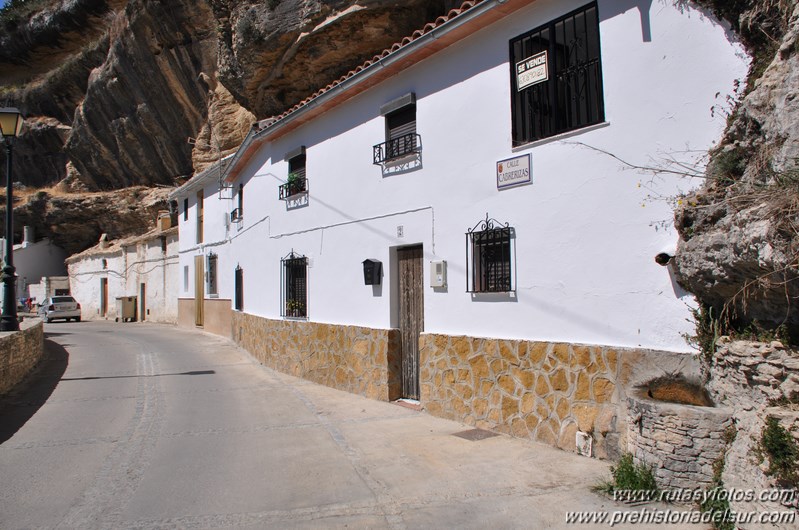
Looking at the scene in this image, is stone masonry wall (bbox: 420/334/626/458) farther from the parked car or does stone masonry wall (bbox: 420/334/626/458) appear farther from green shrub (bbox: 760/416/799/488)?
the parked car

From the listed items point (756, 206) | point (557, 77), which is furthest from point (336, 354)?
point (756, 206)

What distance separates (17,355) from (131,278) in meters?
19.9

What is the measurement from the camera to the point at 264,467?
18.7ft

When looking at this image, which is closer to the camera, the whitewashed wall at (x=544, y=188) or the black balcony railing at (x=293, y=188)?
the whitewashed wall at (x=544, y=188)

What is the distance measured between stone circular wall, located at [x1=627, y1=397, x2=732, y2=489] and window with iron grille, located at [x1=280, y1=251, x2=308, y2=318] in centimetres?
756

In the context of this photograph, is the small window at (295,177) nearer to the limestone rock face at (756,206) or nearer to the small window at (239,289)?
the small window at (239,289)

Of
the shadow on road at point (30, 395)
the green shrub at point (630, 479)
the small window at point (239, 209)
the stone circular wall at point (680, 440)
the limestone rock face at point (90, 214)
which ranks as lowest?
the shadow on road at point (30, 395)

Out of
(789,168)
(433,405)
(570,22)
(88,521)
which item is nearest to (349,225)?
(433,405)

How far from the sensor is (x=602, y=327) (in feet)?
18.2

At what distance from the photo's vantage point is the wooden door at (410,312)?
817 centimetres

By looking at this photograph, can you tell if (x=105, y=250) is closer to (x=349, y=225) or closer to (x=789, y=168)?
(x=349, y=225)

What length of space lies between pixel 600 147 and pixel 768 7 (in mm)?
1709

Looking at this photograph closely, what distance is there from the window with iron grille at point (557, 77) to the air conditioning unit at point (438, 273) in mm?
1841

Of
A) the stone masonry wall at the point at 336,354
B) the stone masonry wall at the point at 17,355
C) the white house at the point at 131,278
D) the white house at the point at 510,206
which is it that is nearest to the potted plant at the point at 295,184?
the white house at the point at 510,206
